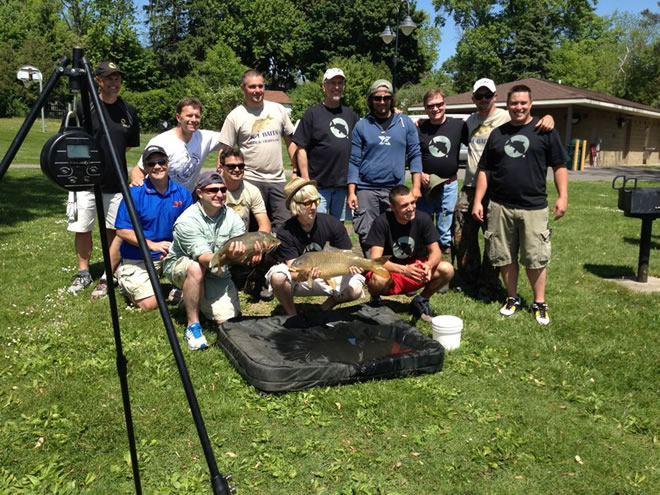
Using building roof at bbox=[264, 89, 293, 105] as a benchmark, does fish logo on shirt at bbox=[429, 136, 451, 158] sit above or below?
below

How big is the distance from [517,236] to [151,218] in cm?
388

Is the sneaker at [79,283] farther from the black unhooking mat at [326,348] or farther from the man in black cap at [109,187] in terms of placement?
the black unhooking mat at [326,348]

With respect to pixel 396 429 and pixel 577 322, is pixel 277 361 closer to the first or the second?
pixel 396 429

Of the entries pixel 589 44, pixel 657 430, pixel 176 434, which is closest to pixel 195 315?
pixel 176 434

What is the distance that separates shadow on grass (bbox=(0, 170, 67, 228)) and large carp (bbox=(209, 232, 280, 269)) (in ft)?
24.2

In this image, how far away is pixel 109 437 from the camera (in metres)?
3.60

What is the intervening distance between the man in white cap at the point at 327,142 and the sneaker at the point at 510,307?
226 centimetres

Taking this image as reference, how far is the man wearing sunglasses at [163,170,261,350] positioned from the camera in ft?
16.6

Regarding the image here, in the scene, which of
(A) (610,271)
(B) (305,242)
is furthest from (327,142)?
(A) (610,271)

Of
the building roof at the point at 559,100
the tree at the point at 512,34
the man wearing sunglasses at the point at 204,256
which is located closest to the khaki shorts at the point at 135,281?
the man wearing sunglasses at the point at 204,256

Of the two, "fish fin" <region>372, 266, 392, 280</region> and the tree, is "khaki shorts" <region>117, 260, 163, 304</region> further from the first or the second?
the tree

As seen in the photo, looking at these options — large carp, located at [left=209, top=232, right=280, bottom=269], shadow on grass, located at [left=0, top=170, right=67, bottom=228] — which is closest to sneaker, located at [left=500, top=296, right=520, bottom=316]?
large carp, located at [left=209, top=232, right=280, bottom=269]

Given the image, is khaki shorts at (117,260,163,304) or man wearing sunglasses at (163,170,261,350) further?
khaki shorts at (117,260,163,304)

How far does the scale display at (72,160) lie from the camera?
197 cm
